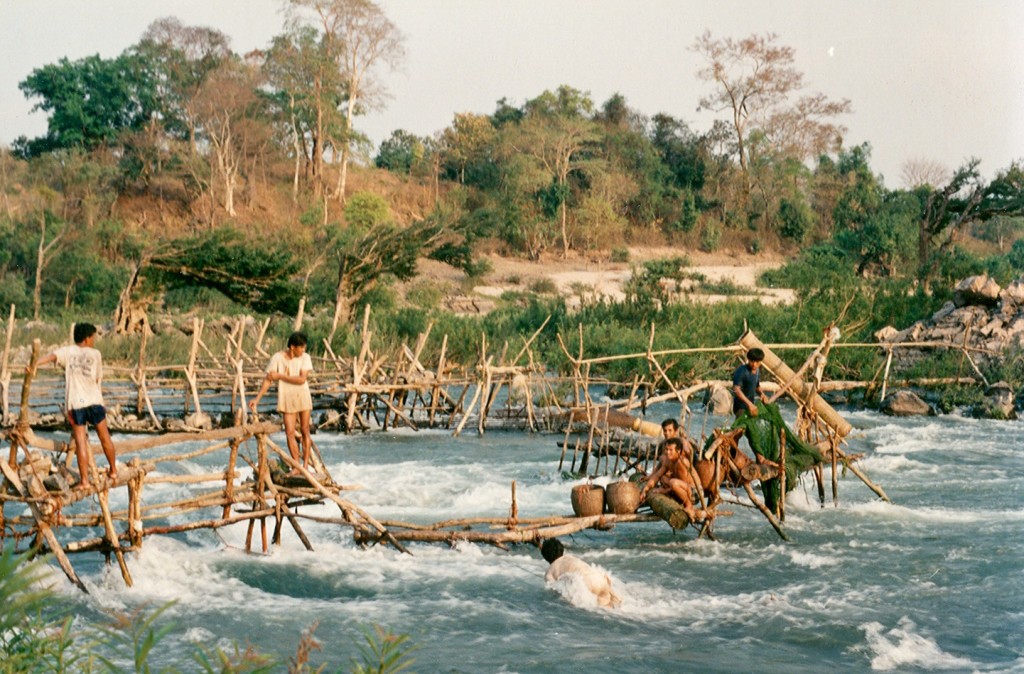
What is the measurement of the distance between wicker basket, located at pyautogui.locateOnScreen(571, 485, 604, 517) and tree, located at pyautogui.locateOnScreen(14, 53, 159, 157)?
111ft

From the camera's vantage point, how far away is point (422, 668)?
658 centimetres

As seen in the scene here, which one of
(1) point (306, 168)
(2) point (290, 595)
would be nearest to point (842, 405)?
(2) point (290, 595)

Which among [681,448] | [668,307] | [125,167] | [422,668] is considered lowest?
[422,668]

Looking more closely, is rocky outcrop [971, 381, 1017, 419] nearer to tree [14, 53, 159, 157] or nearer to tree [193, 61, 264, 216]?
tree [193, 61, 264, 216]

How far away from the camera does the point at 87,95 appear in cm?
3866

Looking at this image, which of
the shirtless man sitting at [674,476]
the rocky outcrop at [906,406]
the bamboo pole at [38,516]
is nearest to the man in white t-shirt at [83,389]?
the bamboo pole at [38,516]

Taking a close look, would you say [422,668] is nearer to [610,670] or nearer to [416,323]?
[610,670]

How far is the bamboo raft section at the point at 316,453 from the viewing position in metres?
6.75

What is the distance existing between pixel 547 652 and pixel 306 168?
3689 cm

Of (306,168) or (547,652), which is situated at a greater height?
(306,168)

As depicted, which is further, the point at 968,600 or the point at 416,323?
the point at 416,323

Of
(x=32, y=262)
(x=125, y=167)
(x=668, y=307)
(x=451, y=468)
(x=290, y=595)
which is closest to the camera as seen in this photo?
(x=290, y=595)

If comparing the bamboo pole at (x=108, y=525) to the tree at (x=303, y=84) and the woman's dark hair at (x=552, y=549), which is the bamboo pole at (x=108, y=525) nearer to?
the woman's dark hair at (x=552, y=549)

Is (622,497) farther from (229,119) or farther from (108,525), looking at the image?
(229,119)
